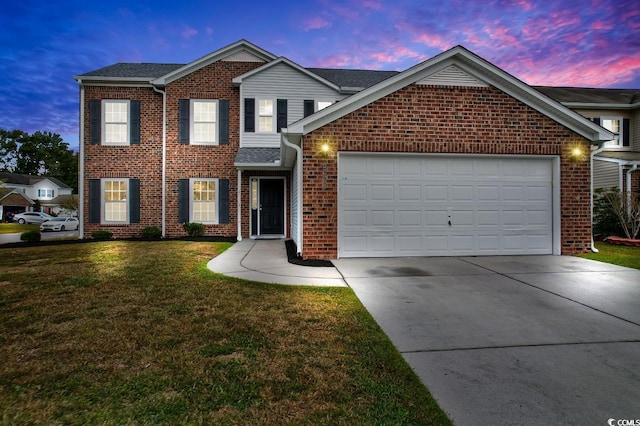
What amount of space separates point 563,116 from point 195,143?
1196 cm

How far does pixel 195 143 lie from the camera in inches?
490

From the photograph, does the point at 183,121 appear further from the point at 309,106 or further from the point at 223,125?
the point at 309,106

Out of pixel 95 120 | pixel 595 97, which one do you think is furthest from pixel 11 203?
pixel 595 97

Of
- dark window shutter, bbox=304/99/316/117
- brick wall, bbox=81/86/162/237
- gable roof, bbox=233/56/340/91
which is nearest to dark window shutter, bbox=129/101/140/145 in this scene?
brick wall, bbox=81/86/162/237

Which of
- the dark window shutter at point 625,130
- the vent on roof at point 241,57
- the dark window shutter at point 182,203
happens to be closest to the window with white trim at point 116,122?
the dark window shutter at point 182,203

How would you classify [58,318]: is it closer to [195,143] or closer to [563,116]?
[195,143]

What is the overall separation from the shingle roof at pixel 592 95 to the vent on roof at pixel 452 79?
9693 mm

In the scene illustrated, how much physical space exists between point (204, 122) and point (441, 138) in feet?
30.0

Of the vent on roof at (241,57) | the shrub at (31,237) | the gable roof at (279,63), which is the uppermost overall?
the vent on roof at (241,57)

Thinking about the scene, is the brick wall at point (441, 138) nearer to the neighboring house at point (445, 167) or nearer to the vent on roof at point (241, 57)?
the neighboring house at point (445, 167)

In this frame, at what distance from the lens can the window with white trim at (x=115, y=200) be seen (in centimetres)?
1253

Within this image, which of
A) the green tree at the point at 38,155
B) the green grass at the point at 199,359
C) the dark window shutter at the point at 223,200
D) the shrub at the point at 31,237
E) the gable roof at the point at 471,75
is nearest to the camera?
the green grass at the point at 199,359

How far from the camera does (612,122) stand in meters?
15.5

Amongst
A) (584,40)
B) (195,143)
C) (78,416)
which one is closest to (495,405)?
(78,416)
